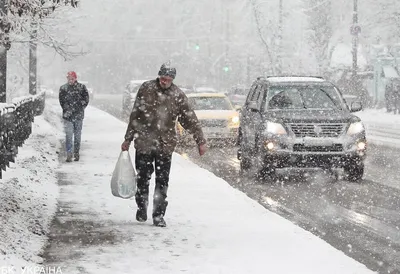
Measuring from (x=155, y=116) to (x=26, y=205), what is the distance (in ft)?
7.02

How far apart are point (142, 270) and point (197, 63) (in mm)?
88512

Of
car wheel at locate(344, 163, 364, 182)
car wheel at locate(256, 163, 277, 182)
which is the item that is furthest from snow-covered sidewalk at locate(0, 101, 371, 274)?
car wheel at locate(344, 163, 364, 182)

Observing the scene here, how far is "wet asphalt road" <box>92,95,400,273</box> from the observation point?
25.8 ft

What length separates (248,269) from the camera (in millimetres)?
6629

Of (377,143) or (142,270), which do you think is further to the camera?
(377,143)

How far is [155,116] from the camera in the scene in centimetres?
845

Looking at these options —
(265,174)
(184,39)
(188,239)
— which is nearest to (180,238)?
(188,239)

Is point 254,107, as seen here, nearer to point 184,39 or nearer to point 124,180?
point 124,180

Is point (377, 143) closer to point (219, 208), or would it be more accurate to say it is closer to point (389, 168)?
point (389, 168)

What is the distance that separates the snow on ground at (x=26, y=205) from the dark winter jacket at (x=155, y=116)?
1.48 metres

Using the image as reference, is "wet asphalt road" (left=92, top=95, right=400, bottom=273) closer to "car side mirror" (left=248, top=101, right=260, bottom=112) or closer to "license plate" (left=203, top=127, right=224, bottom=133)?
"car side mirror" (left=248, top=101, right=260, bottom=112)

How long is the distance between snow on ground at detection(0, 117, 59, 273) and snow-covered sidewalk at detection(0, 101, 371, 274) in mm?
48

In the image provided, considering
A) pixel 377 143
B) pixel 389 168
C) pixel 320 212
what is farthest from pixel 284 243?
pixel 377 143

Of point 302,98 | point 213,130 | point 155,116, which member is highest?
point 302,98
